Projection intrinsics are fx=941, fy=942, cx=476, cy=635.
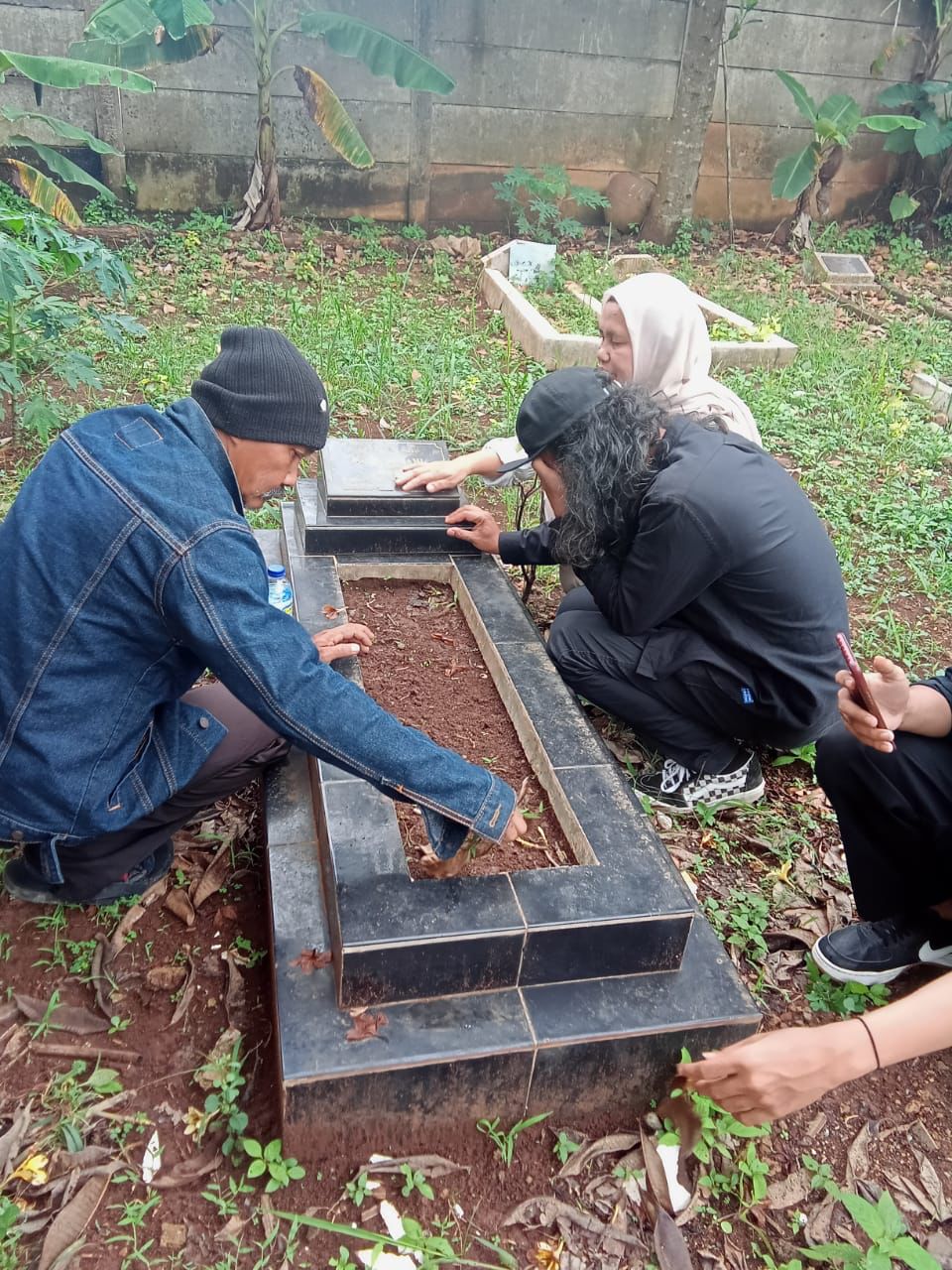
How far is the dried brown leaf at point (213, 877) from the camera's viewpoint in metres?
2.41

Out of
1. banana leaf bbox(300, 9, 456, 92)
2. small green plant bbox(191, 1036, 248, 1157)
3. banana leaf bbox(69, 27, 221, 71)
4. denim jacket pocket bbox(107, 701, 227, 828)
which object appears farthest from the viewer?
banana leaf bbox(300, 9, 456, 92)

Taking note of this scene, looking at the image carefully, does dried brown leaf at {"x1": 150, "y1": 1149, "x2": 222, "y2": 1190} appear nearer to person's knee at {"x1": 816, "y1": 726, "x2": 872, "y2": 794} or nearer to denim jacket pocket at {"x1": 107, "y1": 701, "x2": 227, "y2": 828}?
denim jacket pocket at {"x1": 107, "y1": 701, "x2": 227, "y2": 828}

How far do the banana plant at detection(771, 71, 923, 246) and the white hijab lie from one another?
20.9 feet

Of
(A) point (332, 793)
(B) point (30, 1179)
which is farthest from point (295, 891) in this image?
(B) point (30, 1179)

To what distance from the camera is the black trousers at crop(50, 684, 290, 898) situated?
2.23 meters

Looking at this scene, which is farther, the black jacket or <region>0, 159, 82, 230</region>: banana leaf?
<region>0, 159, 82, 230</region>: banana leaf

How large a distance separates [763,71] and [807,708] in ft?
28.9

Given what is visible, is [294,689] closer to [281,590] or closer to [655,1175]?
[655,1175]

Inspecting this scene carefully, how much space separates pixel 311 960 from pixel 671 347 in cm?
254

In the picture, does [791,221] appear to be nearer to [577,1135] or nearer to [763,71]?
[763,71]

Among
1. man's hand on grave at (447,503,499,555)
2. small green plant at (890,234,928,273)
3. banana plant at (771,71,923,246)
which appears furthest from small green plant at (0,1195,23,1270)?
small green plant at (890,234,928,273)

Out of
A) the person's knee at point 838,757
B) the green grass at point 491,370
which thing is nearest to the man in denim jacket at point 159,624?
the person's knee at point 838,757

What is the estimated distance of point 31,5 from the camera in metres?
7.18

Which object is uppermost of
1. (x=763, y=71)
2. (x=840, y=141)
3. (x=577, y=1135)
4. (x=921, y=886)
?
(x=763, y=71)
